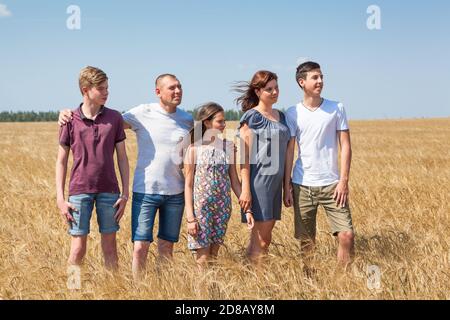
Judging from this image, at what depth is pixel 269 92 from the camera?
11.4 feet

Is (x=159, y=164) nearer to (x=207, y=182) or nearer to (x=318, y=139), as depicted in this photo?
(x=207, y=182)

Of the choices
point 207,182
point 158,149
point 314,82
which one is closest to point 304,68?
point 314,82

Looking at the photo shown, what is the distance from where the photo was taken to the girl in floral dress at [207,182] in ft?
11.2

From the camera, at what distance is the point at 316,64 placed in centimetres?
364

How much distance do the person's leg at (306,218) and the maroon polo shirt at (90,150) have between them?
1282mm

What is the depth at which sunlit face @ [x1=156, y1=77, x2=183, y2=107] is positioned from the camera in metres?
3.42

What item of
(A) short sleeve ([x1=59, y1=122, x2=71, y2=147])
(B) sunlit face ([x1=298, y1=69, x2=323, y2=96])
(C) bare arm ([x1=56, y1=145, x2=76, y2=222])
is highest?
(B) sunlit face ([x1=298, y1=69, x2=323, y2=96])

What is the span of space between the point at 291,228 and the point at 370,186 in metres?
3.01

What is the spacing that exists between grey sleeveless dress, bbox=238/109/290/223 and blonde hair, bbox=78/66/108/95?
96 cm

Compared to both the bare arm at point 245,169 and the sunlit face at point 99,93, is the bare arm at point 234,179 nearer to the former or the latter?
the bare arm at point 245,169

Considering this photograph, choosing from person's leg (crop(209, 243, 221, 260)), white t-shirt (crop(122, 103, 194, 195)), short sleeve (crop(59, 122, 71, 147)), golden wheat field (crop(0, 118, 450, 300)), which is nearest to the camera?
golden wheat field (crop(0, 118, 450, 300))

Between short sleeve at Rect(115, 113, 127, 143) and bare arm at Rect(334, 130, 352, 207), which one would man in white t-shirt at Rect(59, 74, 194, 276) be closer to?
short sleeve at Rect(115, 113, 127, 143)

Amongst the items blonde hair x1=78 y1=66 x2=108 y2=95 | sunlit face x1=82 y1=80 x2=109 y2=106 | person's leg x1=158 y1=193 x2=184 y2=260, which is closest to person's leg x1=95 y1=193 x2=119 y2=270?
person's leg x1=158 y1=193 x2=184 y2=260
